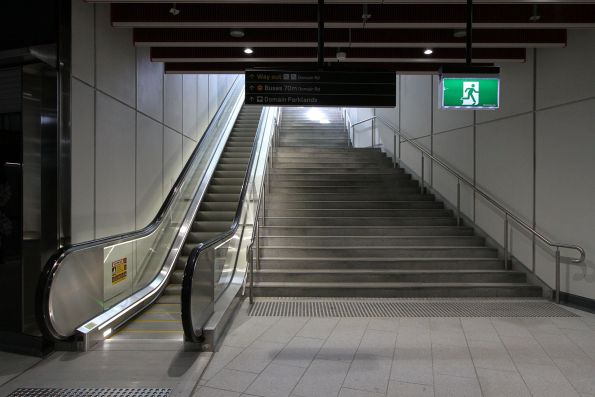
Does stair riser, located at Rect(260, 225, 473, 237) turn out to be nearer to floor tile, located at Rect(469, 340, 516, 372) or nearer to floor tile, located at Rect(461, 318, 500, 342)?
floor tile, located at Rect(461, 318, 500, 342)

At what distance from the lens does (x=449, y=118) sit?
305 inches

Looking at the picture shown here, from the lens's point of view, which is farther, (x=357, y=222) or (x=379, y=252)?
(x=357, y=222)

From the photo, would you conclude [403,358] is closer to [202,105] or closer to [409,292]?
[409,292]

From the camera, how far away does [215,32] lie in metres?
5.25

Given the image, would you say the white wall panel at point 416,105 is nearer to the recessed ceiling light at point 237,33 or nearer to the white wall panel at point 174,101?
the recessed ceiling light at point 237,33

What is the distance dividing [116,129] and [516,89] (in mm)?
5607

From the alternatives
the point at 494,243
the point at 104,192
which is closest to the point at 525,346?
the point at 494,243

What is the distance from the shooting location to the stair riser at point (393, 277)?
230 inches

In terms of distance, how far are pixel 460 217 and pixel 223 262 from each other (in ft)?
15.3

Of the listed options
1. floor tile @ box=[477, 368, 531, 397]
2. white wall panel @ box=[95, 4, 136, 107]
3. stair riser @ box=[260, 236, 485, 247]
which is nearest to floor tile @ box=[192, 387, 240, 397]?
floor tile @ box=[477, 368, 531, 397]

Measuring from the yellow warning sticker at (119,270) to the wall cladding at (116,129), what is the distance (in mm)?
366

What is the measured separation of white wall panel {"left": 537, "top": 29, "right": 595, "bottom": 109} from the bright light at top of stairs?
32.2 feet

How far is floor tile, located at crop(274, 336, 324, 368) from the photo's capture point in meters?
3.44

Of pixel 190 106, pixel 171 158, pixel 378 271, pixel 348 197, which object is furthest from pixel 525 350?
pixel 190 106
